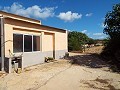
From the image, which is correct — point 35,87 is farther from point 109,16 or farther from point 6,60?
point 109,16

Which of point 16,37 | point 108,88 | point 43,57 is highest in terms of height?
point 16,37

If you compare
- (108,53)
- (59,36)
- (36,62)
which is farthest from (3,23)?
(108,53)

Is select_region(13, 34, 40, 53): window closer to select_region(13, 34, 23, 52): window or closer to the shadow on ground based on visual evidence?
select_region(13, 34, 23, 52): window

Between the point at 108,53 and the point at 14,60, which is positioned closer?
the point at 14,60

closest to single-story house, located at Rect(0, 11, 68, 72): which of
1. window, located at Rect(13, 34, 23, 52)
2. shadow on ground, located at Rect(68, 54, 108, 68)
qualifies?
window, located at Rect(13, 34, 23, 52)

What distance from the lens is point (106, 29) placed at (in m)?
19.5

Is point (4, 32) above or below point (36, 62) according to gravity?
above

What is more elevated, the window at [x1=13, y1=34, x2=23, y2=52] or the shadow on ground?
the window at [x1=13, y1=34, x2=23, y2=52]

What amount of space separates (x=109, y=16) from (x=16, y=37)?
9.70 m

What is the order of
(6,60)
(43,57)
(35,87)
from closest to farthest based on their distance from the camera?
(35,87)
(6,60)
(43,57)

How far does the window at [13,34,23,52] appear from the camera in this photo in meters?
14.2

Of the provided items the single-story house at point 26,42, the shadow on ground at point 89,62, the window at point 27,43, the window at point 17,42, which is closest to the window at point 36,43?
the single-story house at point 26,42

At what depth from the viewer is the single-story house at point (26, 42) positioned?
12859 mm

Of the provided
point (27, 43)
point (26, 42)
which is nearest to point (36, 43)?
point (27, 43)
